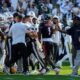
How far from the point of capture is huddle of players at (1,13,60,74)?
789 inches

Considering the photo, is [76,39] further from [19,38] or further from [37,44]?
[37,44]

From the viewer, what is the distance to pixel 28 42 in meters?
20.6

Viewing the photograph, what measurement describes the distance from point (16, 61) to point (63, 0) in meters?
15.8

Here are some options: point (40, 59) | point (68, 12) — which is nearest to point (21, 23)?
point (40, 59)

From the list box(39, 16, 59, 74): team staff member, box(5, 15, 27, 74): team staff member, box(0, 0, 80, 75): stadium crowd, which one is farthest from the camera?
box(39, 16, 59, 74): team staff member

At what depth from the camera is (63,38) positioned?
22781 millimetres

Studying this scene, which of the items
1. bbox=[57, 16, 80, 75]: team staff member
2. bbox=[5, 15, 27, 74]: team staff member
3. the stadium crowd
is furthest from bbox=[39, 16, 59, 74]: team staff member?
bbox=[57, 16, 80, 75]: team staff member

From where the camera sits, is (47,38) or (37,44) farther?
(37,44)

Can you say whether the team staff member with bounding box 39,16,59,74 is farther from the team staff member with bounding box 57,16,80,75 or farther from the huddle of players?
the team staff member with bounding box 57,16,80,75

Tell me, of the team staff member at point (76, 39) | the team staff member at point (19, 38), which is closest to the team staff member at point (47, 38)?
the team staff member at point (19, 38)

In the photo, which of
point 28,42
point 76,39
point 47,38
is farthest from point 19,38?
point 76,39

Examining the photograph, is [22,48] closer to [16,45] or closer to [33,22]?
[16,45]

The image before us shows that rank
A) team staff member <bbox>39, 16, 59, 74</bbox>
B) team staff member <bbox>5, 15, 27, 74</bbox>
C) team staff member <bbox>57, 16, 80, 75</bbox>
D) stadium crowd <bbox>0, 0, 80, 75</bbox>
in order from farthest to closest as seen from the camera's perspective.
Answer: team staff member <bbox>39, 16, 59, 74</bbox>, team staff member <bbox>5, 15, 27, 74</bbox>, stadium crowd <bbox>0, 0, 80, 75</bbox>, team staff member <bbox>57, 16, 80, 75</bbox>

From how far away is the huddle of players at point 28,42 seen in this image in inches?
789
